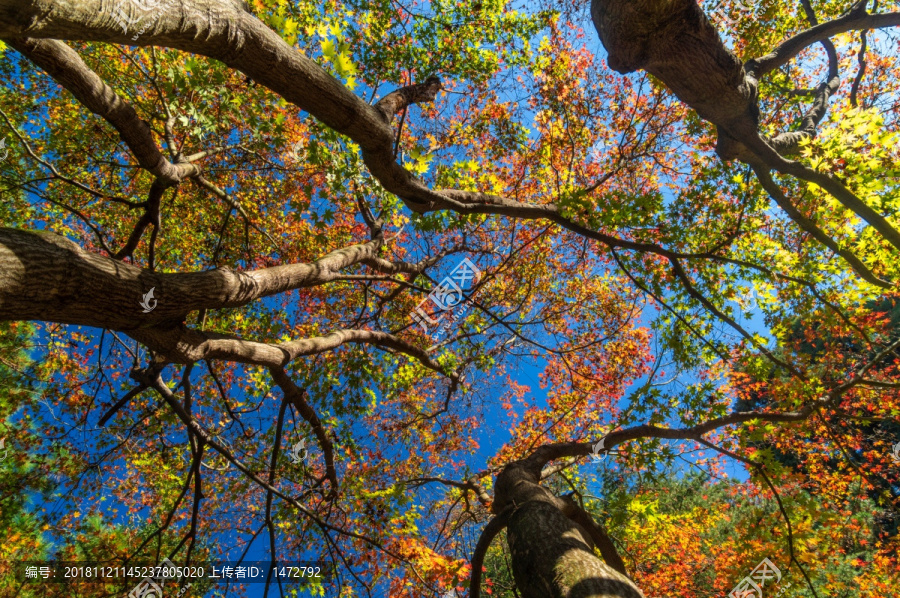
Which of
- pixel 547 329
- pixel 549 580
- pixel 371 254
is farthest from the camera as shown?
pixel 547 329

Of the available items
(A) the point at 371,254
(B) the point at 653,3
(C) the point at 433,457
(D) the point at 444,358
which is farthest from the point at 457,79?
(C) the point at 433,457

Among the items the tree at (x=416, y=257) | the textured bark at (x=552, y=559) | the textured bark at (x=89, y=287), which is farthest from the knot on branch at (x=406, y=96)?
the textured bark at (x=552, y=559)

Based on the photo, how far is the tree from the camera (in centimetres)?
250

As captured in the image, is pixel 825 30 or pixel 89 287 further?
pixel 825 30

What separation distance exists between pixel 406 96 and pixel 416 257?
3.69 m

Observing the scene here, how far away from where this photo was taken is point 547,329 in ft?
27.2

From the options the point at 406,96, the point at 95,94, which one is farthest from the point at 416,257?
the point at 95,94

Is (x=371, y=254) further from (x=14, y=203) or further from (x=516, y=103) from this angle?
(x=14, y=203)

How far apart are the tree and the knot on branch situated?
12 cm

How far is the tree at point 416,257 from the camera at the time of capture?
2.50 meters

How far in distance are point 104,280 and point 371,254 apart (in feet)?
11.9

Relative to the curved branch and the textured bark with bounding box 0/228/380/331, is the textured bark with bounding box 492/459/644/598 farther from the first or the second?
the textured bark with bounding box 0/228/380/331

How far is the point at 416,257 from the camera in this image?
7.80 metres

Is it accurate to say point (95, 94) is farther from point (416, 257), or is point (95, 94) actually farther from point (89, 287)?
point (416, 257)
